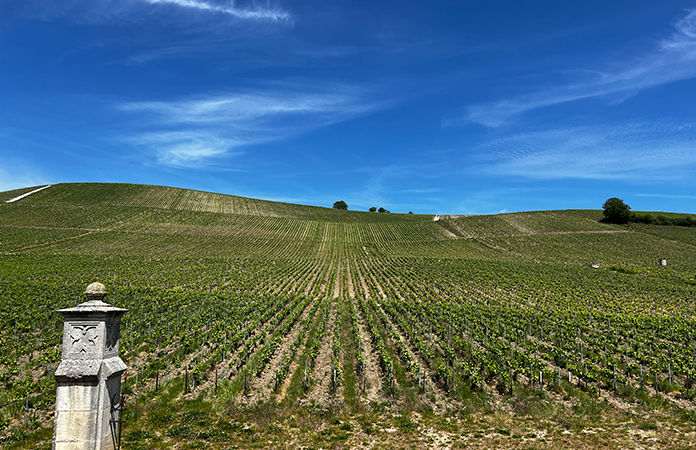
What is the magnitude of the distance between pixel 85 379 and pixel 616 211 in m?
119

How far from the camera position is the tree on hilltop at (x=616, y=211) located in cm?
9456

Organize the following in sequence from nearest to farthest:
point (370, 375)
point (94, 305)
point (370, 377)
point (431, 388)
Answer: point (94, 305) → point (431, 388) → point (370, 377) → point (370, 375)

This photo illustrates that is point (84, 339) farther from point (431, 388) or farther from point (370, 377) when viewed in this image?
point (431, 388)

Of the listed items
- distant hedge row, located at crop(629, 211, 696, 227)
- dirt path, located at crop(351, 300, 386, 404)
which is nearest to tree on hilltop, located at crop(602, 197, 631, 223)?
distant hedge row, located at crop(629, 211, 696, 227)

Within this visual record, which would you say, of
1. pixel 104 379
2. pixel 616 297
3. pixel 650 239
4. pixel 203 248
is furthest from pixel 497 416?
pixel 650 239

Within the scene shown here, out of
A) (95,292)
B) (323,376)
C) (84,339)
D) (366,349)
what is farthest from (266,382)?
(95,292)

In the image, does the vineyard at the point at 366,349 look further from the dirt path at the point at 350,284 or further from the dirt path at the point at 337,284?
the dirt path at the point at 337,284

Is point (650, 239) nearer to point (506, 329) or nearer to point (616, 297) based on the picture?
point (616, 297)

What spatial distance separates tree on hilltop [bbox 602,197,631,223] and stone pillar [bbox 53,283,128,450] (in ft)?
386

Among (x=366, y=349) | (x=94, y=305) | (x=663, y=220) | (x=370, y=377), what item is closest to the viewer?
(x=94, y=305)

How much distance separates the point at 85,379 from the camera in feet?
17.5

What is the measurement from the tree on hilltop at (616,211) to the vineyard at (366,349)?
128 feet

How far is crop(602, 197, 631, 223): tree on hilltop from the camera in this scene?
3723 inches

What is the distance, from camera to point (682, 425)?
1141 centimetres
